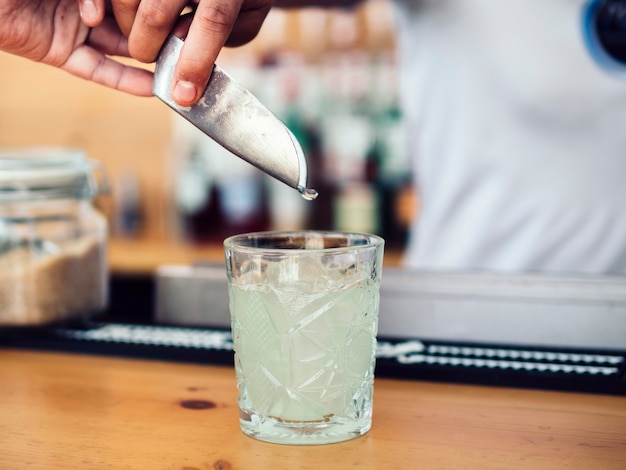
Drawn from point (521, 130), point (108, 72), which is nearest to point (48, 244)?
point (108, 72)

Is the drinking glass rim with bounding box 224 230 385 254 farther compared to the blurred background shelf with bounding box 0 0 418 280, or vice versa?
the blurred background shelf with bounding box 0 0 418 280

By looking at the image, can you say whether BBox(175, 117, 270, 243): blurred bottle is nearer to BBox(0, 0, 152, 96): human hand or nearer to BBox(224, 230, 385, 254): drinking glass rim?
BBox(0, 0, 152, 96): human hand

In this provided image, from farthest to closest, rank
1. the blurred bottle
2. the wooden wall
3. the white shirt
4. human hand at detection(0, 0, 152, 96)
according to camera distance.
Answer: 1. the wooden wall
2. the blurred bottle
3. the white shirt
4. human hand at detection(0, 0, 152, 96)

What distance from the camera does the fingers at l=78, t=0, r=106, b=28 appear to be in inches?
34.3

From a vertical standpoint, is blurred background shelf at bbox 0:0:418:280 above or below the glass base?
above

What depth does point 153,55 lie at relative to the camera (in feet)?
2.72

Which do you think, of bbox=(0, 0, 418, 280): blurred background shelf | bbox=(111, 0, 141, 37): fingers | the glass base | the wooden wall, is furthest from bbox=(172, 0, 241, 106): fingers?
the wooden wall

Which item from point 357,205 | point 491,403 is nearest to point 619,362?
point 491,403

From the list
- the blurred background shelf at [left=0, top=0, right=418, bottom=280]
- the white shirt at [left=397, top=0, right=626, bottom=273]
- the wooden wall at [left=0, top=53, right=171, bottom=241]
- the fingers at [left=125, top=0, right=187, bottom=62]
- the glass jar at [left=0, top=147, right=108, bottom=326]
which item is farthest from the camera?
the wooden wall at [left=0, top=53, right=171, bottom=241]

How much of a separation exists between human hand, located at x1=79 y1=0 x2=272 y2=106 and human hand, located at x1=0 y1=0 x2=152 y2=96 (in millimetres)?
72

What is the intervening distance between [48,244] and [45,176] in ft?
0.32

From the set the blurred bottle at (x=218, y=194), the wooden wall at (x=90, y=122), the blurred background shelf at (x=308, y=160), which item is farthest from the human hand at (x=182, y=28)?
the wooden wall at (x=90, y=122)

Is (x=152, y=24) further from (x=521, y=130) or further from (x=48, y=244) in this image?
(x=521, y=130)

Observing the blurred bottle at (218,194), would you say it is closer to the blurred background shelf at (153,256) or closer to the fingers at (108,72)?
the blurred background shelf at (153,256)
